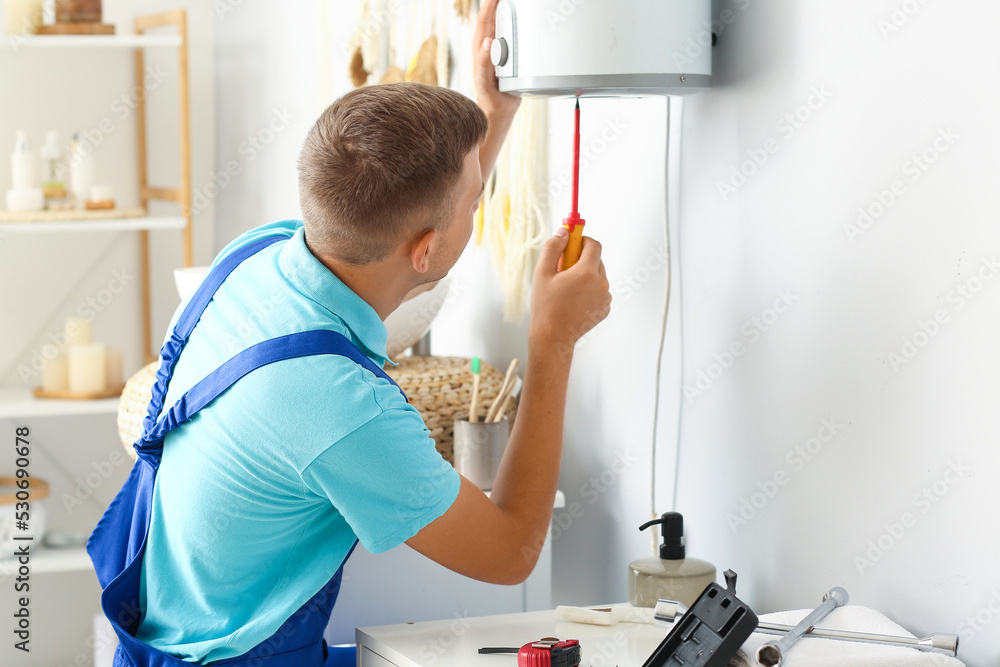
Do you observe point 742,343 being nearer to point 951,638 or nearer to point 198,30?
point 951,638

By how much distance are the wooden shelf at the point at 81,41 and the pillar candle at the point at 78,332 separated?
1.91ft

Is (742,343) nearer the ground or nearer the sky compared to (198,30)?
nearer the ground

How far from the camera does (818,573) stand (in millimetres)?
1009

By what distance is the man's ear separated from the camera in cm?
96

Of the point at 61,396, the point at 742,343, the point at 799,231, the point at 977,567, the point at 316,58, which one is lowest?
the point at 61,396

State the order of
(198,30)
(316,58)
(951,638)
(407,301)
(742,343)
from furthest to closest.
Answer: (198,30)
(316,58)
(407,301)
(742,343)
(951,638)

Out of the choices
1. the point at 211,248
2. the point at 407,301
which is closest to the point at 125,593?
the point at 407,301

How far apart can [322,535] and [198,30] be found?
192 centimetres

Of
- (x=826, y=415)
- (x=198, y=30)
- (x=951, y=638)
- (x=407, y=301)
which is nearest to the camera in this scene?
(x=951, y=638)
